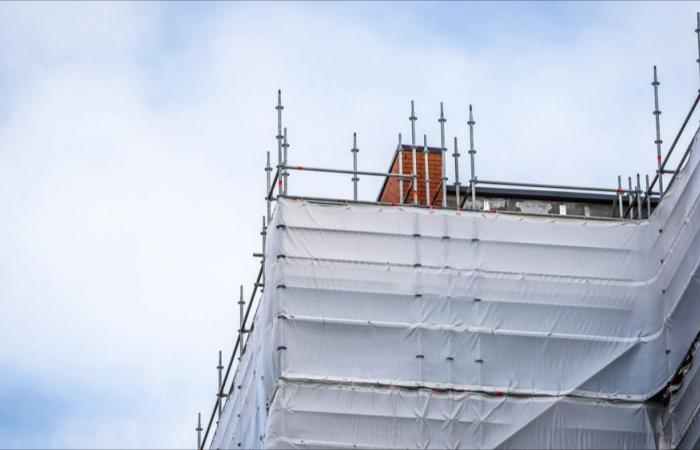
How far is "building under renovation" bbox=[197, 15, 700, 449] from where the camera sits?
27.4m

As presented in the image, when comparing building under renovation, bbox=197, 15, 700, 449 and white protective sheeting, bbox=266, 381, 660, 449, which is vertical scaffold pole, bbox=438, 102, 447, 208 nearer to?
building under renovation, bbox=197, 15, 700, 449

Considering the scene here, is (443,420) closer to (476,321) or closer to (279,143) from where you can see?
(476,321)

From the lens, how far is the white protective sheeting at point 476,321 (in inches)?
1083

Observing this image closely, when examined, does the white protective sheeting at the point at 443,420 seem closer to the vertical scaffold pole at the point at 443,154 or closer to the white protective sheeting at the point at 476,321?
the white protective sheeting at the point at 476,321

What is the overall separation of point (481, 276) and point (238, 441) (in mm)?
5462

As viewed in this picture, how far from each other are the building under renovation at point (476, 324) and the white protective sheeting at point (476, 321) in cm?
2

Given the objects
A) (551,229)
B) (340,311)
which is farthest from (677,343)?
(340,311)

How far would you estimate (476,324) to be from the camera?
28.3 metres

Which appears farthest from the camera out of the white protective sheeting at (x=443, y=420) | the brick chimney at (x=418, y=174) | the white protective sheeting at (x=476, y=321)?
the brick chimney at (x=418, y=174)

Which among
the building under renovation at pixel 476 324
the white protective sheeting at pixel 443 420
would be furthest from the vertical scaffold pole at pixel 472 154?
the white protective sheeting at pixel 443 420

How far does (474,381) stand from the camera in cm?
2791

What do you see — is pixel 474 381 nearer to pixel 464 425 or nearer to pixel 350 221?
pixel 464 425

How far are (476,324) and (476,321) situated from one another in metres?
0.06

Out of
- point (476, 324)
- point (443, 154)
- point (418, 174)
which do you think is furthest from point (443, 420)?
point (418, 174)
